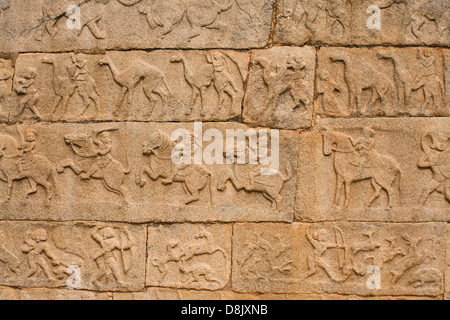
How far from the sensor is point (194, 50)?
16.5 feet

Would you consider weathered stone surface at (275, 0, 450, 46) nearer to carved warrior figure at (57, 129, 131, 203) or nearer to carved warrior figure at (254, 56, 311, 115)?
carved warrior figure at (254, 56, 311, 115)

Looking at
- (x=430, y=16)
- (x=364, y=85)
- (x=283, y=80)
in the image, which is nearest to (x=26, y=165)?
(x=283, y=80)

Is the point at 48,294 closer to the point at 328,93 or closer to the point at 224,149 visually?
the point at 224,149

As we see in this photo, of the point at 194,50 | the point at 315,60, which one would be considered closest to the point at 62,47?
the point at 194,50

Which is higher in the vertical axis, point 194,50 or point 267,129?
point 194,50

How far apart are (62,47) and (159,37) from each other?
40.2 inches

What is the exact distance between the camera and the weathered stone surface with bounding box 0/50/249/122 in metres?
4.98

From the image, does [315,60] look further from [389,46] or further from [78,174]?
[78,174]

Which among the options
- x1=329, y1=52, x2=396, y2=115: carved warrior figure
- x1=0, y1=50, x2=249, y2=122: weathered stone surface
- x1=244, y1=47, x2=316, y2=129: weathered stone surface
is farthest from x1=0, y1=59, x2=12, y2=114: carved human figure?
x1=329, y1=52, x2=396, y2=115: carved warrior figure

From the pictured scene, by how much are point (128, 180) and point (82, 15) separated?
1763 millimetres

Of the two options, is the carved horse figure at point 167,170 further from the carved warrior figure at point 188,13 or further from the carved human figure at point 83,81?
the carved warrior figure at point 188,13

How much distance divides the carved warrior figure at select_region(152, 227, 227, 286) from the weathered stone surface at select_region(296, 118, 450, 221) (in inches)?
37.5

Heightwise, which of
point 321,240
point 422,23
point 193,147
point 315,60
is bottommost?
point 321,240

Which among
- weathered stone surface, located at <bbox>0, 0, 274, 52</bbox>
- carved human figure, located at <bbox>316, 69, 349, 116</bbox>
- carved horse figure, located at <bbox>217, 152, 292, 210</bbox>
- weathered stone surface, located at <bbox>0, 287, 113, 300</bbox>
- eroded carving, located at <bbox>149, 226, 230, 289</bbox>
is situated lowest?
weathered stone surface, located at <bbox>0, 287, 113, 300</bbox>
